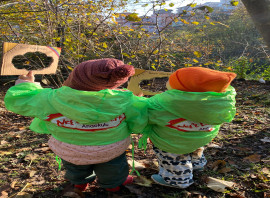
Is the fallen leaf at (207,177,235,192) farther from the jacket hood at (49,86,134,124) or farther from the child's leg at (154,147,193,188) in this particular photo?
the jacket hood at (49,86,134,124)

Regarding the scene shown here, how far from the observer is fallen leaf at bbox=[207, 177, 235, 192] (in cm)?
178

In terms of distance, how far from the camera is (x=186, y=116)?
5.11ft

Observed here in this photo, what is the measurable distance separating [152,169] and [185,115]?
2.77 feet

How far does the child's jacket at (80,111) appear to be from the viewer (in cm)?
137

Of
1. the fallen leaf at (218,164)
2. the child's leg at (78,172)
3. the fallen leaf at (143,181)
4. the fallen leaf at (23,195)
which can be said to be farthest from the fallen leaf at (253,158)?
the fallen leaf at (23,195)

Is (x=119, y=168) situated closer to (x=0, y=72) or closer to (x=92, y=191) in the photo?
(x=92, y=191)

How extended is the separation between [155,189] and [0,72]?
4.95 feet

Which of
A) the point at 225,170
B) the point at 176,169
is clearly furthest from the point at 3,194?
the point at 225,170

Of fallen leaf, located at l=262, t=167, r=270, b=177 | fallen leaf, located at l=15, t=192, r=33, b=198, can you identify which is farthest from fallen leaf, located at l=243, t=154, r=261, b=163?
fallen leaf, located at l=15, t=192, r=33, b=198

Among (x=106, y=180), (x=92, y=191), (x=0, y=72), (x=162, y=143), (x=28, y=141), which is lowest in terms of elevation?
(x=28, y=141)

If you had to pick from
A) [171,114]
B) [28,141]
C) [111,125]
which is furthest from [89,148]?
[28,141]

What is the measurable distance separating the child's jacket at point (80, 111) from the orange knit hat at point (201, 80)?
38 cm

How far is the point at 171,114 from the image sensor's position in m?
1.62

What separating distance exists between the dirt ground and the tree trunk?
4.06 feet
